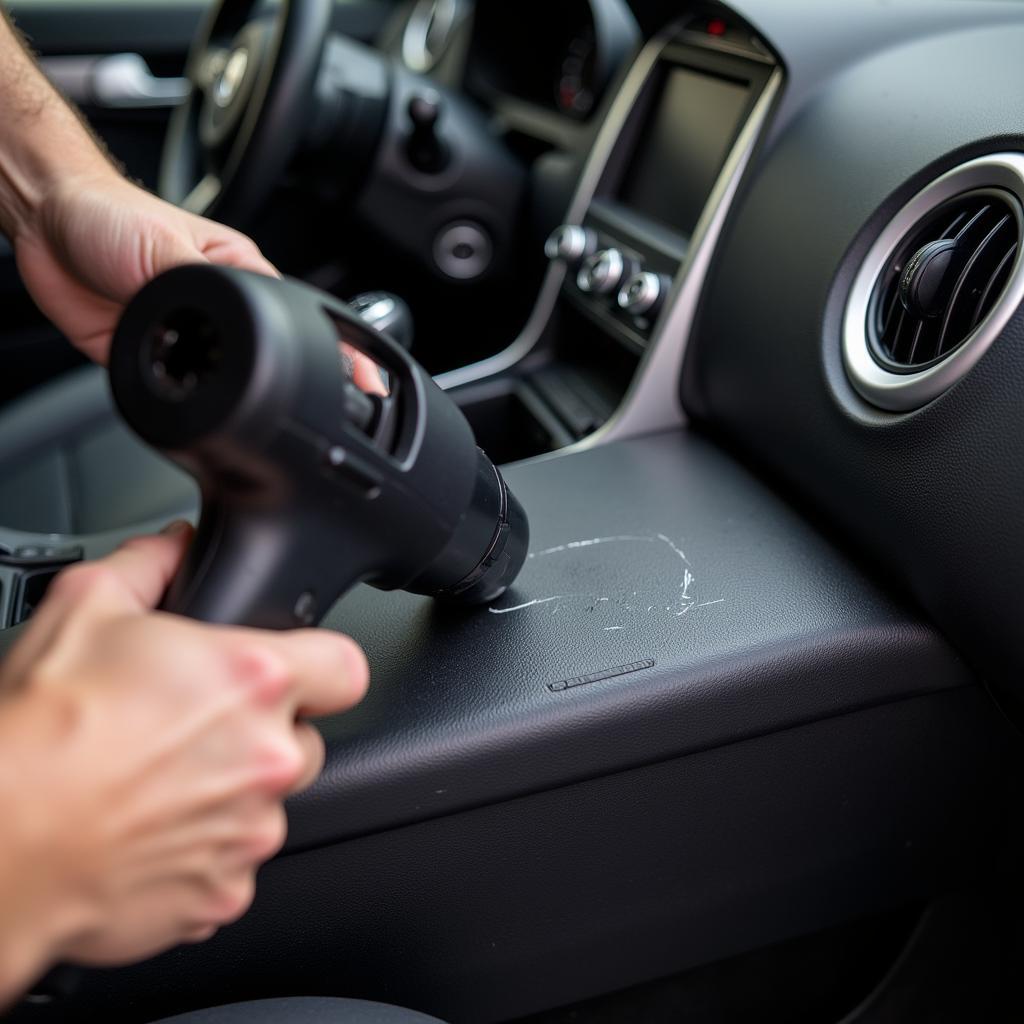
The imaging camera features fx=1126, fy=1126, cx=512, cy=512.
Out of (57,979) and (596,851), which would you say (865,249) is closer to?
(596,851)

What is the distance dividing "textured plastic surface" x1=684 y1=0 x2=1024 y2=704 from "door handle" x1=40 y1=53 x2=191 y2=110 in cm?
140

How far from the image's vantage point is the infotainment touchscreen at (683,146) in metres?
1.11

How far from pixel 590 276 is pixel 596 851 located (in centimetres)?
67

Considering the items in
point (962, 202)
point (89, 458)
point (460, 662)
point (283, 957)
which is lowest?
point (89, 458)

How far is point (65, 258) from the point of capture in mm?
820

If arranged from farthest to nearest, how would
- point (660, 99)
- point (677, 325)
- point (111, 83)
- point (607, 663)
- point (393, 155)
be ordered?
point (111, 83) → point (393, 155) → point (660, 99) → point (677, 325) → point (607, 663)

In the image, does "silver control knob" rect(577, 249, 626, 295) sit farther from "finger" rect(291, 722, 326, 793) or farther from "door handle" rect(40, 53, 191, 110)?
"door handle" rect(40, 53, 191, 110)

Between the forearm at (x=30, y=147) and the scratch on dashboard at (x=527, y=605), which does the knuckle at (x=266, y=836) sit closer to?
the scratch on dashboard at (x=527, y=605)

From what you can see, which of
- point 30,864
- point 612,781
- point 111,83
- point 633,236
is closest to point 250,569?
point 30,864

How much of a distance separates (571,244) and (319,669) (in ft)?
2.80

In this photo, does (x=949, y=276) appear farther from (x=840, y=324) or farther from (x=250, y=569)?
(x=250, y=569)

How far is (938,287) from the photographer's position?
76 cm

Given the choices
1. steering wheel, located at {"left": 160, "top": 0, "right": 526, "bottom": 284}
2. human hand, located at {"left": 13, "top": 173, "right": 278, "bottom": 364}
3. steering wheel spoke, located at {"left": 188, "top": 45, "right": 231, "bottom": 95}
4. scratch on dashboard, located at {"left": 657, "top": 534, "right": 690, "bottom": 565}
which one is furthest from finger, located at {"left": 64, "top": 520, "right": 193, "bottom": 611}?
steering wheel spoke, located at {"left": 188, "top": 45, "right": 231, "bottom": 95}

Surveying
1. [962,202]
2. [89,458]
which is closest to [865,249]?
[962,202]
